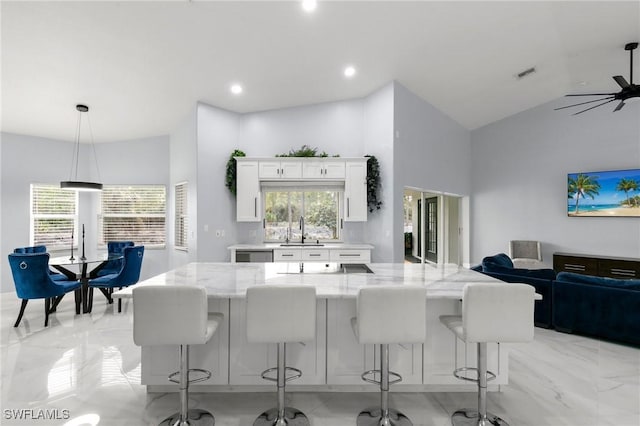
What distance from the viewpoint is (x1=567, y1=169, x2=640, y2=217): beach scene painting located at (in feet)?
19.3

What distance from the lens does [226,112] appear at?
5.75m

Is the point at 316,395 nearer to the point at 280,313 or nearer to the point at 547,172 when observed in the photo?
the point at 280,313

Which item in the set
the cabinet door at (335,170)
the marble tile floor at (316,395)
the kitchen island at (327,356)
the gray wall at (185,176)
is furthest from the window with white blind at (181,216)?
the kitchen island at (327,356)

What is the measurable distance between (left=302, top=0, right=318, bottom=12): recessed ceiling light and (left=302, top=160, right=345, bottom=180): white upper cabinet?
8.14ft

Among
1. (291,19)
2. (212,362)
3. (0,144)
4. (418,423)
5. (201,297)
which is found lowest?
(418,423)

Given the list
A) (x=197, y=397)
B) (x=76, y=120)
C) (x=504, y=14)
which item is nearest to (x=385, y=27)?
(x=504, y=14)

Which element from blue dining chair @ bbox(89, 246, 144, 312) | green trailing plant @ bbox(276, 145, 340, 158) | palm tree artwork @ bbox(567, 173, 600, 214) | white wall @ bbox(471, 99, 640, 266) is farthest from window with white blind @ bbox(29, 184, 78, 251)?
palm tree artwork @ bbox(567, 173, 600, 214)

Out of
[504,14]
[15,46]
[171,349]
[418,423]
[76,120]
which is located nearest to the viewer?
[418,423]

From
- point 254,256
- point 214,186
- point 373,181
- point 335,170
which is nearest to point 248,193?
point 214,186

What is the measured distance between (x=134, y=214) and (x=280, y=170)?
338 cm

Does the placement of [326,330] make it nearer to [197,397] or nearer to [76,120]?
[197,397]

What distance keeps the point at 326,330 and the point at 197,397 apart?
1.11 meters

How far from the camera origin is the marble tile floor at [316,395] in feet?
7.73

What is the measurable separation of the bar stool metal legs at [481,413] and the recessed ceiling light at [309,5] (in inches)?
126
